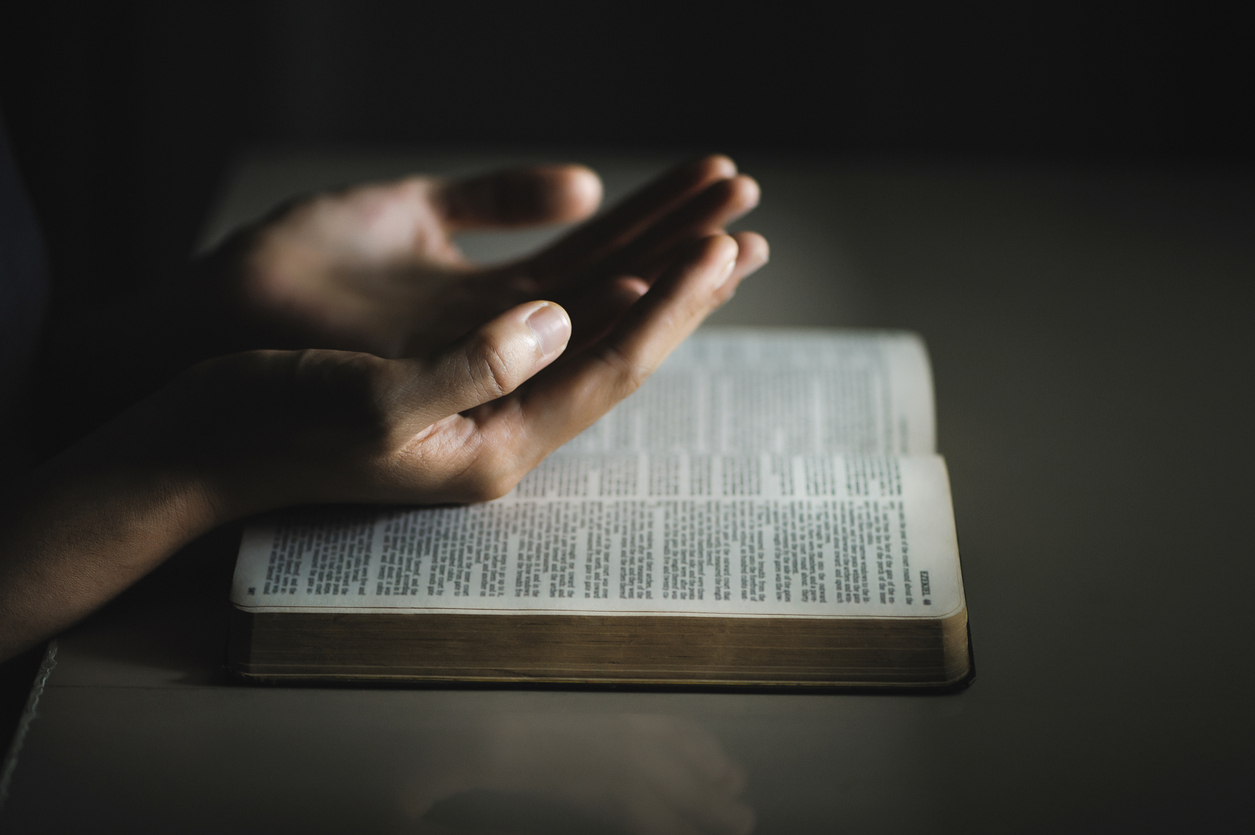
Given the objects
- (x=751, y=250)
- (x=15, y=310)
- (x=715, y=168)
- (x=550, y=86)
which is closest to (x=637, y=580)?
(x=751, y=250)

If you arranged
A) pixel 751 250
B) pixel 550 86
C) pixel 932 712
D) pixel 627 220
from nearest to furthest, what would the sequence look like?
pixel 932 712
pixel 751 250
pixel 627 220
pixel 550 86

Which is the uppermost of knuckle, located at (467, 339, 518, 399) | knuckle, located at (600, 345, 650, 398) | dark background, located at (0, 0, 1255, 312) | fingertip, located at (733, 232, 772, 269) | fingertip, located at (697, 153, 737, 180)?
fingertip, located at (697, 153, 737, 180)

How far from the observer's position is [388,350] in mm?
702

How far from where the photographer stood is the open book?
0.51 metres

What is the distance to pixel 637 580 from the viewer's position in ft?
1.73

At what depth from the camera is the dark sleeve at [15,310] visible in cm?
67

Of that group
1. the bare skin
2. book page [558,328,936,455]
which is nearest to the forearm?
the bare skin

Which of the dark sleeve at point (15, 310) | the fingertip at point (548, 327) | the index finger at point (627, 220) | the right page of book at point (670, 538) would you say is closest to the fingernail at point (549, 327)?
the fingertip at point (548, 327)

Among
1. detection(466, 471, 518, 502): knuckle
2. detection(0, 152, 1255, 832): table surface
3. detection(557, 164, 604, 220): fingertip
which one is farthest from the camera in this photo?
detection(557, 164, 604, 220): fingertip

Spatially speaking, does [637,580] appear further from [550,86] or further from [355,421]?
[550,86]

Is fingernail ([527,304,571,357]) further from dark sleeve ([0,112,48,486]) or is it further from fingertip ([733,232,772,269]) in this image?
dark sleeve ([0,112,48,486])

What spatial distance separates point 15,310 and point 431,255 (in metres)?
0.32

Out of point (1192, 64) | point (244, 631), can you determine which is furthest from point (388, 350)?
point (1192, 64)

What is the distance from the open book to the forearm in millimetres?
55
